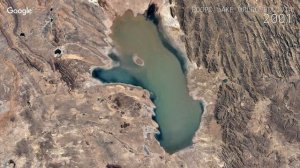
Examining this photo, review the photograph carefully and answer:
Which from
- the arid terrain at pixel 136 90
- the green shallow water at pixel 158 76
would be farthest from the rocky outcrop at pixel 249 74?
the green shallow water at pixel 158 76

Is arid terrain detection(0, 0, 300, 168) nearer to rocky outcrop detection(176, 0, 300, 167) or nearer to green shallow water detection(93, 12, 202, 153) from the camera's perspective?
rocky outcrop detection(176, 0, 300, 167)

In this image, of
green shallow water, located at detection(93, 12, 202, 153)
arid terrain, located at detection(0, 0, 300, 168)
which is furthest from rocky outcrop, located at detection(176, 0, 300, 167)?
green shallow water, located at detection(93, 12, 202, 153)

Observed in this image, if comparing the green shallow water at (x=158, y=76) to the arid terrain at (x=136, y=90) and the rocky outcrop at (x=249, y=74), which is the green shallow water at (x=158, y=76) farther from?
the rocky outcrop at (x=249, y=74)

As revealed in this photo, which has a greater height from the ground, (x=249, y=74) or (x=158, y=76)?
(x=249, y=74)

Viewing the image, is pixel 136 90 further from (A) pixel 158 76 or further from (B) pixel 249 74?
(B) pixel 249 74

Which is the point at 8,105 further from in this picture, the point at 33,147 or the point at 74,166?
the point at 74,166

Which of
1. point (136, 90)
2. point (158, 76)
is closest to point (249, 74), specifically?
point (158, 76)
